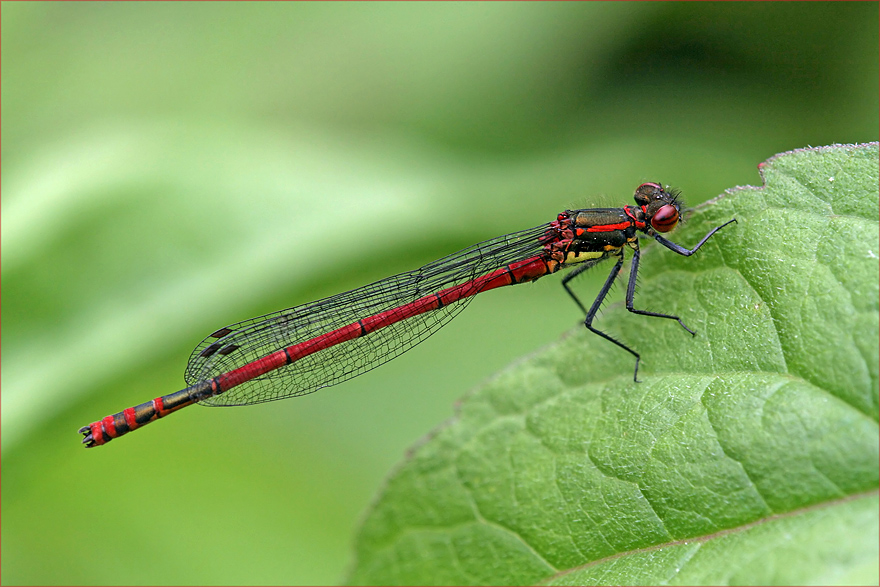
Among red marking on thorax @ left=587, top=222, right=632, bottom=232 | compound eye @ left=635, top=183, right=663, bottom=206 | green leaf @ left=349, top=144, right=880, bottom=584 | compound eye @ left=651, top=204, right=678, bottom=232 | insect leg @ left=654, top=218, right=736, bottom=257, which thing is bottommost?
green leaf @ left=349, top=144, right=880, bottom=584

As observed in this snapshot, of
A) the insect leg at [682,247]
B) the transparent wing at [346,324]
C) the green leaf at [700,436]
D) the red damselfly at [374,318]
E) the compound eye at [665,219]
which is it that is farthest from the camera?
the transparent wing at [346,324]

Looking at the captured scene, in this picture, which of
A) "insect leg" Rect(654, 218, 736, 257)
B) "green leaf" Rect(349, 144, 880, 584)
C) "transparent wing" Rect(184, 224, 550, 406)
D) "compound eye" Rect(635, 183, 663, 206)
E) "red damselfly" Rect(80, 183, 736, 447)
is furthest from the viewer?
"transparent wing" Rect(184, 224, 550, 406)

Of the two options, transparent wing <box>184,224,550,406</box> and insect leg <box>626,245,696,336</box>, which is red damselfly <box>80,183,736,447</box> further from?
insect leg <box>626,245,696,336</box>

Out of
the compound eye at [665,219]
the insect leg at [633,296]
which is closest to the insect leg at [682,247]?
the insect leg at [633,296]

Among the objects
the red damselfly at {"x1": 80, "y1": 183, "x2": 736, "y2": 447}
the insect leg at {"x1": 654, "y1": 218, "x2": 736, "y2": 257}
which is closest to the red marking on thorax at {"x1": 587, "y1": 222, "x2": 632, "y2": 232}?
the red damselfly at {"x1": 80, "y1": 183, "x2": 736, "y2": 447}

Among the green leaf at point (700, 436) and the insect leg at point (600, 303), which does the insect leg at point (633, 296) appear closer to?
the green leaf at point (700, 436)

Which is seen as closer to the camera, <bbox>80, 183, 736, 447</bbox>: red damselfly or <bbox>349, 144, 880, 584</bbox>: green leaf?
<bbox>349, 144, 880, 584</bbox>: green leaf
